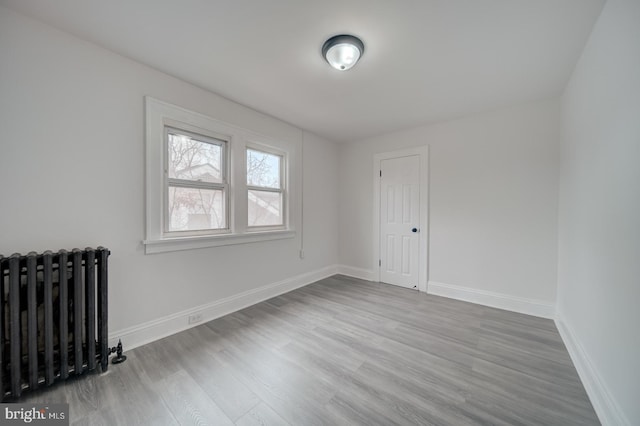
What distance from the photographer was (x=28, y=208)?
163 centimetres

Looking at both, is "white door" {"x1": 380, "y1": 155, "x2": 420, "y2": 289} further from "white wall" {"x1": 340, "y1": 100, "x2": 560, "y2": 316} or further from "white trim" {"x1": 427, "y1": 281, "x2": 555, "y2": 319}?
"white trim" {"x1": 427, "y1": 281, "x2": 555, "y2": 319}

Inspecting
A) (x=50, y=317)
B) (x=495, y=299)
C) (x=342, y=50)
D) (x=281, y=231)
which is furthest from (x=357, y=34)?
(x=495, y=299)

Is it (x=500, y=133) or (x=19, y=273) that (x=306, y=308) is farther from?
(x=500, y=133)

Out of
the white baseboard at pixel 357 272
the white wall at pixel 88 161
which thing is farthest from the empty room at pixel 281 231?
the white baseboard at pixel 357 272

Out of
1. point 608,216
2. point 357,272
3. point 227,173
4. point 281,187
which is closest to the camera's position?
point 608,216

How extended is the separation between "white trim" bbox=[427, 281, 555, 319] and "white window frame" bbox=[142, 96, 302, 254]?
236 cm

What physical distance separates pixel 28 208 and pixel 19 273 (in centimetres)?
50

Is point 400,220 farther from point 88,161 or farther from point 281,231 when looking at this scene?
A: point 88,161

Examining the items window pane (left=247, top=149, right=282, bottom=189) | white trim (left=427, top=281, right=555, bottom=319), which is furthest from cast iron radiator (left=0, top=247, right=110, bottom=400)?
white trim (left=427, top=281, right=555, bottom=319)

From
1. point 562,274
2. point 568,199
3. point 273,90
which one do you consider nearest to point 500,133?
point 568,199

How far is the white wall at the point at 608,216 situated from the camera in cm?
116

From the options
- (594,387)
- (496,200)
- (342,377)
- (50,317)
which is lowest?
(342,377)

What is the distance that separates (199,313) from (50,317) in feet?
3.79

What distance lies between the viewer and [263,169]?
329cm
